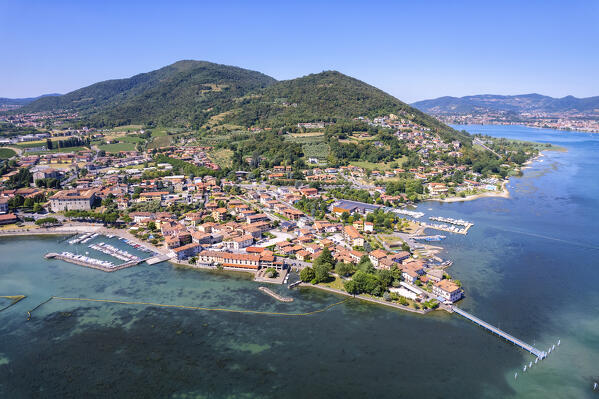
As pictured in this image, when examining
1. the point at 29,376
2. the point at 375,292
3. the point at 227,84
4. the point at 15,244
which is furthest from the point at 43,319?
the point at 227,84

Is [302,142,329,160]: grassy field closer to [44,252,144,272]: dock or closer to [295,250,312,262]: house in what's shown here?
[295,250,312,262]: house

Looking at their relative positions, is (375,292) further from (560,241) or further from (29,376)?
(560,241)

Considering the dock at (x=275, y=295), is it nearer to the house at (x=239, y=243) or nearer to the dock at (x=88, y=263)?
the house at (x=239, y=243)

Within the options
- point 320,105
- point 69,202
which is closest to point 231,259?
point 69,202

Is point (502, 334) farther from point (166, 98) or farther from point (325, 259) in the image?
point (166, 98)

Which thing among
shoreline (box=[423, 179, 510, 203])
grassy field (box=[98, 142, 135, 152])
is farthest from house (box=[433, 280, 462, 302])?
grassy field (box=[98, 142, 135, 152])
